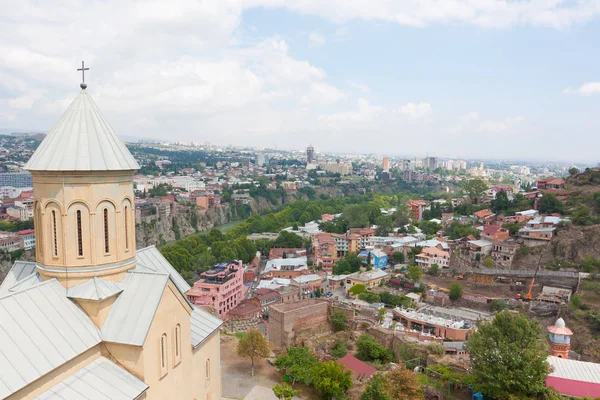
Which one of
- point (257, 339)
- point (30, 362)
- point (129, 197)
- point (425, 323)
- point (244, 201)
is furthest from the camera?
point (244, 201)

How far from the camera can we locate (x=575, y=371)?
10.7 meters

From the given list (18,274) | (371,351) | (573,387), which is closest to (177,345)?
(18,274)

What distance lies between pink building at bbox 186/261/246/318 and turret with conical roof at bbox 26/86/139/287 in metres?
13.9

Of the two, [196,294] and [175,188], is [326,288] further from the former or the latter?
[175,188]

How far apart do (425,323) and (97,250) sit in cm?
1446

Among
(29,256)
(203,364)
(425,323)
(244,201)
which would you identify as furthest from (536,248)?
(244,201)

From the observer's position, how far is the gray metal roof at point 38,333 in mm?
4859

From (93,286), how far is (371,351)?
11.5 m

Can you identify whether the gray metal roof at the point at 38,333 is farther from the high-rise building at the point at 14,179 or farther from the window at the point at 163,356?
the high-rise building at the point at 14,179

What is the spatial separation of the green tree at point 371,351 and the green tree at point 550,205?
798 inches

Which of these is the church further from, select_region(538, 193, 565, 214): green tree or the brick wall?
select_region(538, 193, 565, 214): green tree

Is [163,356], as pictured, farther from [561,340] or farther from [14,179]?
[14,179]

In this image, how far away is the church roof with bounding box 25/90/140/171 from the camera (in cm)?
618

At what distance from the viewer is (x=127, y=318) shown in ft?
20.2
